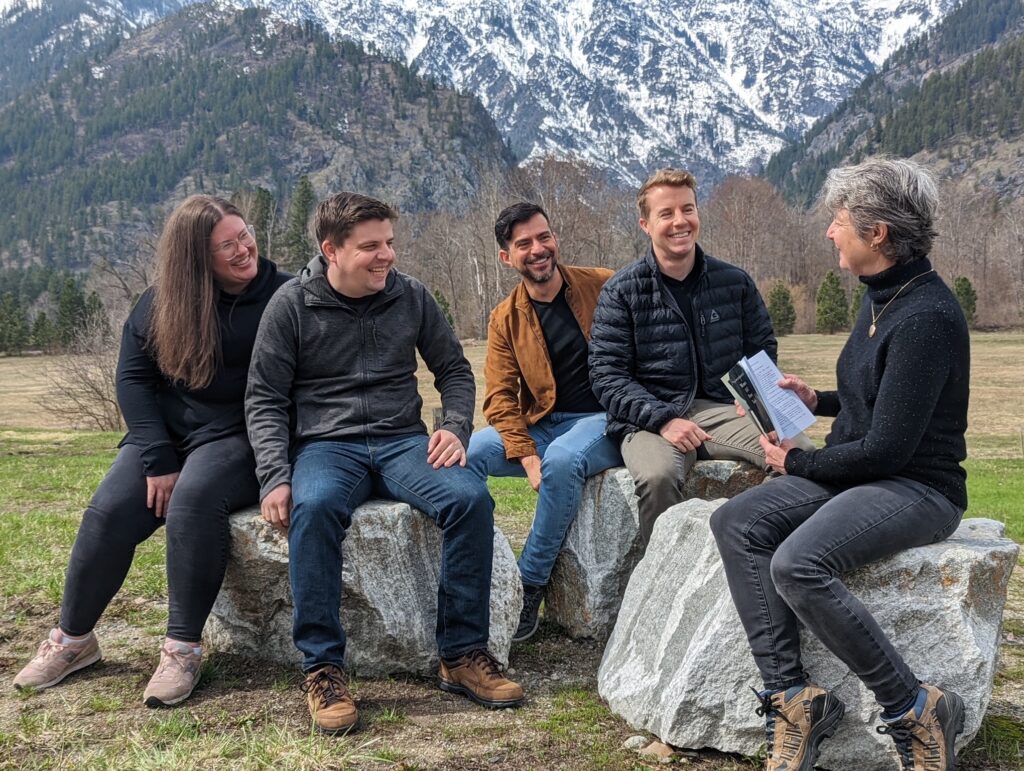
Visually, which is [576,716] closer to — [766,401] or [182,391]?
[766,401]

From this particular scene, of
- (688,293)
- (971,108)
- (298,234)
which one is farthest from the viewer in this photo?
(971,108)

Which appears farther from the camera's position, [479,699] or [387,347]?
[387,347]

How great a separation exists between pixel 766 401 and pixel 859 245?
76 centimetres

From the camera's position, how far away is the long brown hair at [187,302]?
4.38 meters

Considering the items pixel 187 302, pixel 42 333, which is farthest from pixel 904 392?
pixel 42 333

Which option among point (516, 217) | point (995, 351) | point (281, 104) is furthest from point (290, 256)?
point (281, 104)

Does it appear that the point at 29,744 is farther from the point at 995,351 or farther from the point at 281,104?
the point at 281,104

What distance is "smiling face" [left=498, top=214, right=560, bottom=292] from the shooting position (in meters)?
5.12

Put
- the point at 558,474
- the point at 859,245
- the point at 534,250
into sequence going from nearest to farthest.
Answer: the point at 859,245
the point at 558,474
the point at 534,250

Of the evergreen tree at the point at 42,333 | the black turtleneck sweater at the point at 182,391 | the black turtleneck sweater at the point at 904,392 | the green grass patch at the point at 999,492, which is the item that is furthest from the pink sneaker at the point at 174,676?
the evergreen tree at the point at 42,333

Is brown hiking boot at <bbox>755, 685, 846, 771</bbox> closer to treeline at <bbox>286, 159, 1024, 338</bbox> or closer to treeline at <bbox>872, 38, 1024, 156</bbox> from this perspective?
treeline at <bbox>286, 159, 1024, 338</bbox>

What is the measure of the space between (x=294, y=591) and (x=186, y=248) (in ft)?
5.61

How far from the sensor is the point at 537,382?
527 centimetres

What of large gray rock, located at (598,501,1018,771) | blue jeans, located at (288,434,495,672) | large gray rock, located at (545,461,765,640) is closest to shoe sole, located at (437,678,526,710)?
blue jeans, located at (288,434,495,672)
